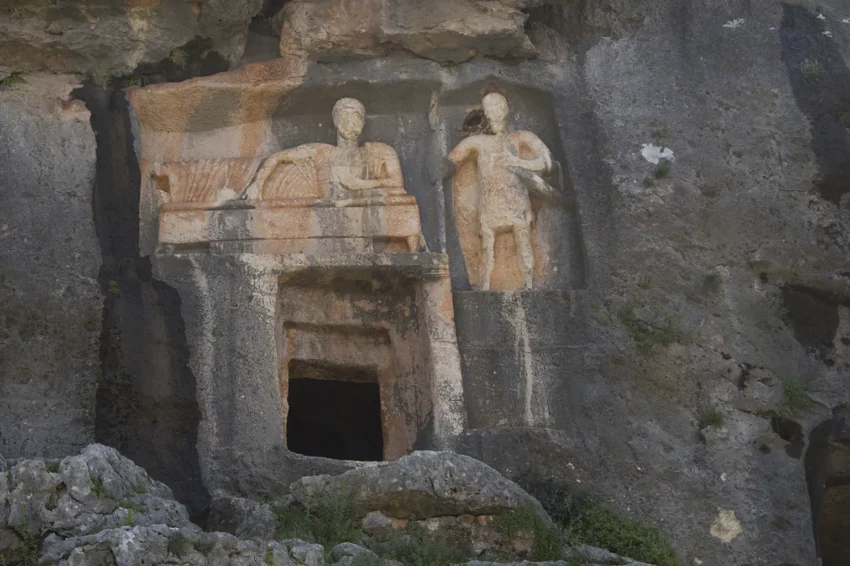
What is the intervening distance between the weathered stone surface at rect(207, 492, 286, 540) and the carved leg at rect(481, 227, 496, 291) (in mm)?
3018

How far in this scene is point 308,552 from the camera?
9539mm

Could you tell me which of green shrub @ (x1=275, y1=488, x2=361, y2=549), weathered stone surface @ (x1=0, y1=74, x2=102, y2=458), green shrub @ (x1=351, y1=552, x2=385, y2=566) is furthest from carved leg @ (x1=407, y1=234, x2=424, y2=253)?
green shrub @ (x1=351, y1=552, x2=385, y2=566)

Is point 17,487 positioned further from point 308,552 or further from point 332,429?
point 332,429

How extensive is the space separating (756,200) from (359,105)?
3.57m

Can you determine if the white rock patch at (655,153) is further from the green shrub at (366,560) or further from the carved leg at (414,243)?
the green shrub at (366,560)

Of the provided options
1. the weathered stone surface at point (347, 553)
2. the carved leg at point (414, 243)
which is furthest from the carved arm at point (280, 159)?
the weathered stone surface at point (347, 553)

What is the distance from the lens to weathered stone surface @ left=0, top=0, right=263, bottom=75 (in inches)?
514

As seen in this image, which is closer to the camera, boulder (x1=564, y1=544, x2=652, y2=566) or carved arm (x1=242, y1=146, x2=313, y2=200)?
boulder (x1=564, y1=544, x2=652, y2=566)

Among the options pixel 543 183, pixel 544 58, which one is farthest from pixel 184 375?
pixel 544 58

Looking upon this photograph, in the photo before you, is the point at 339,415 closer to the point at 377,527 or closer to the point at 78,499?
the point at 377,527

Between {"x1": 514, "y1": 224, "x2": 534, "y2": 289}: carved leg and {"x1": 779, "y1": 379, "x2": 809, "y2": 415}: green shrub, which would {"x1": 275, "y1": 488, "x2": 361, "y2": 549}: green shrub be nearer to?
{"x1": 514, "y1": 224, "x2": 534, "y2": 289}: carved leg

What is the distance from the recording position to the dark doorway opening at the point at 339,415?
601 inches

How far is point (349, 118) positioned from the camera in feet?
44.1

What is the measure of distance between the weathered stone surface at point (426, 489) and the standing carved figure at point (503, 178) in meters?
2.77
